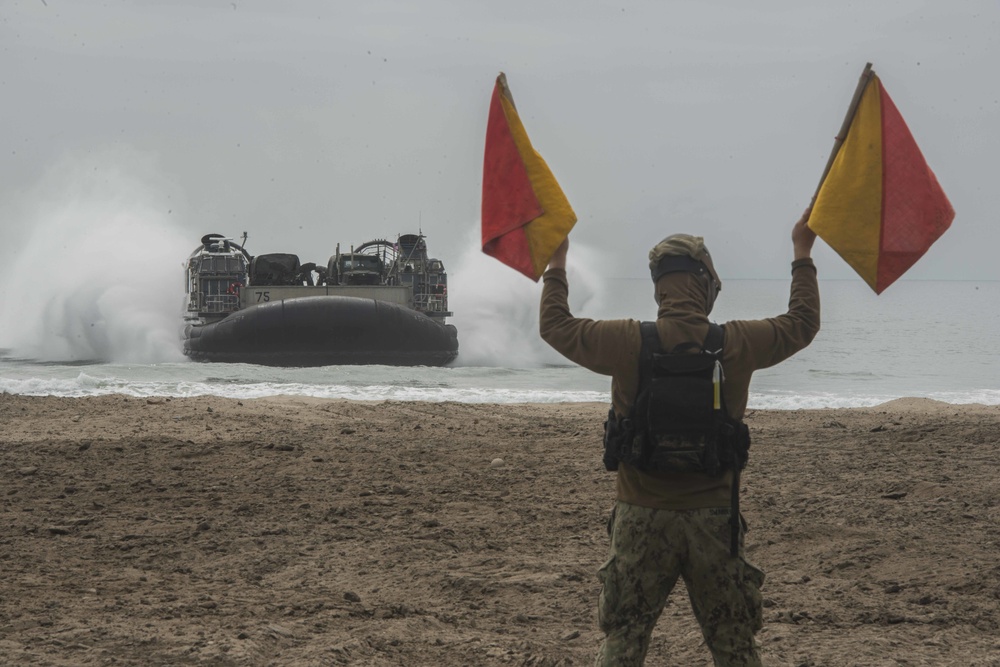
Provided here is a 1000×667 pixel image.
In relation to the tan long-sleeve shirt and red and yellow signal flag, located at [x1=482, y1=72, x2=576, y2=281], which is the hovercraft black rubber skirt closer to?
red and yellow signal flag, located at [x1=482, y1=72, x2=576, y2=281]

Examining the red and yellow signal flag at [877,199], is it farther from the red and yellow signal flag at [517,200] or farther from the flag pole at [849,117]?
the red and yellow signal flag at [517,200]

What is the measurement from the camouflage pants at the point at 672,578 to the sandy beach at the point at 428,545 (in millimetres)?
1147

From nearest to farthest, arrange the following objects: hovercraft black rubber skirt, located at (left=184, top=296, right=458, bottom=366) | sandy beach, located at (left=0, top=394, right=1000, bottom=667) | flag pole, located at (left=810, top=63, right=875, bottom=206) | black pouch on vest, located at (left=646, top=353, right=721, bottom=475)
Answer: black pouch on vest, located at (left=646, top=353, right=721, bottom=475) → flag pole, located at (left=810, top=63, right=875, bottom=206) → sandy beach, located at (left=0, top=394, right=1000, bottom=667) → hovercraft black rubber skirt, located at (left=184, top=296, right=458, bottom=366)

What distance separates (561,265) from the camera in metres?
2.98

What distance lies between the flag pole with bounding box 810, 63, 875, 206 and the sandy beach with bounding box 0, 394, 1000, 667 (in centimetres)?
161

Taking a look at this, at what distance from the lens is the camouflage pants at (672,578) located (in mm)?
2648

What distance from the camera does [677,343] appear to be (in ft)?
8.73

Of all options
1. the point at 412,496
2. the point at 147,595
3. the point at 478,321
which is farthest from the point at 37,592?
the point at 478,321

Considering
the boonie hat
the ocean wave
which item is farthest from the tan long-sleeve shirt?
the ocean wave

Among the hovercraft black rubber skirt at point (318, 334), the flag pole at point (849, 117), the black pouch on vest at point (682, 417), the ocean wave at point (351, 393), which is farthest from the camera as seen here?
the hovercraft black rubber skirt at point (318, 334)

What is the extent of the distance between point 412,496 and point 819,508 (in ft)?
7.31

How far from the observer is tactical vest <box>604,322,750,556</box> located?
2619 millimetres

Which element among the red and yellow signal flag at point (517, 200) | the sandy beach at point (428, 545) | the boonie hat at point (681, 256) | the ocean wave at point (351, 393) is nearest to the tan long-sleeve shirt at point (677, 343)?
the boonie hat at point (681, 256)

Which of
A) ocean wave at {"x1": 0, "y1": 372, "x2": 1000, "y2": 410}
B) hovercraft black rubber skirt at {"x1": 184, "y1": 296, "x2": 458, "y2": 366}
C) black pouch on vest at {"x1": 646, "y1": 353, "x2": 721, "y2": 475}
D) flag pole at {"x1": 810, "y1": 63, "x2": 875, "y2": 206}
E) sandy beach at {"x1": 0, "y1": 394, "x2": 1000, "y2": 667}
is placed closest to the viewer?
black pouch on vest at {"x1": 646, "y1": 353, "x2": 721, "y2": 475}
